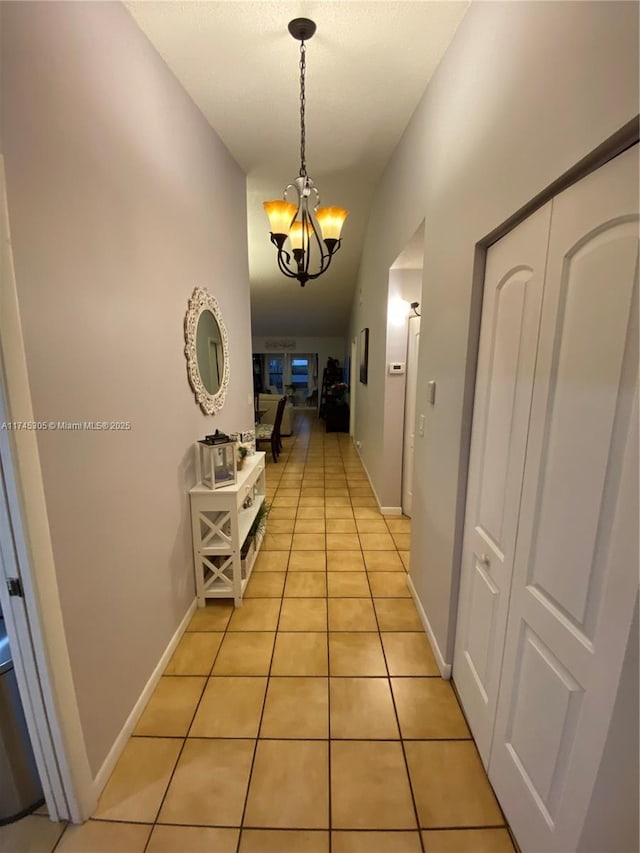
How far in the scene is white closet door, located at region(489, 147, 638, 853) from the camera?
0.71 metres

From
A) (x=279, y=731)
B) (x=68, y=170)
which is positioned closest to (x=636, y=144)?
(x=68, y=170)

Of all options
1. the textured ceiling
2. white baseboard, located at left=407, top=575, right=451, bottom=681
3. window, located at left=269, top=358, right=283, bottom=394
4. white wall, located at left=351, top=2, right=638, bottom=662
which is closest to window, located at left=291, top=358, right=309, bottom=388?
window, located at left=269, top=358, right=283, bottom=394

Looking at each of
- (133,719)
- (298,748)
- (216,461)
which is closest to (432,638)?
(298,748)

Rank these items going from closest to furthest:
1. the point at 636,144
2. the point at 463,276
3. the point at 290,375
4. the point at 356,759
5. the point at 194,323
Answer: the point at 636,144
the point at 356,759
the point at 463,276
the point at 194,323
the point at 290,375

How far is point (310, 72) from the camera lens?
5.91 feet

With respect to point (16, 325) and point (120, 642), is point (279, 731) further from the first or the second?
point (16, 325)

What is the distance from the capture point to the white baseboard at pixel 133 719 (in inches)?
48.1

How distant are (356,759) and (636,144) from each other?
2055mm

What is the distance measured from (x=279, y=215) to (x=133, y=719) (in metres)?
2.57

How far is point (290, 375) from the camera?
11.9 metres

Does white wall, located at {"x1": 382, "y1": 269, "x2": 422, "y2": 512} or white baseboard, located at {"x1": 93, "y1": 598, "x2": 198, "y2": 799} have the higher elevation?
white wall, located at {"x1": 382, "y1": 269, "x2": 422, "y2": 512}

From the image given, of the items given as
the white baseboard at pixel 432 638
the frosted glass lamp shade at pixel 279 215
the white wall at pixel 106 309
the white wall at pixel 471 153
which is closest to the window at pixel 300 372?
the white wall at pixel 471 153

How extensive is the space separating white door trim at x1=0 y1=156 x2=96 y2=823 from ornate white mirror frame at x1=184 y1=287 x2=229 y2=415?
3.53 feet

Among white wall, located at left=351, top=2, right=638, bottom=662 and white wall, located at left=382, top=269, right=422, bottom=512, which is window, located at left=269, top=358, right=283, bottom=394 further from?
white wall, located at left=351, top=2, right=638, bottom=662
